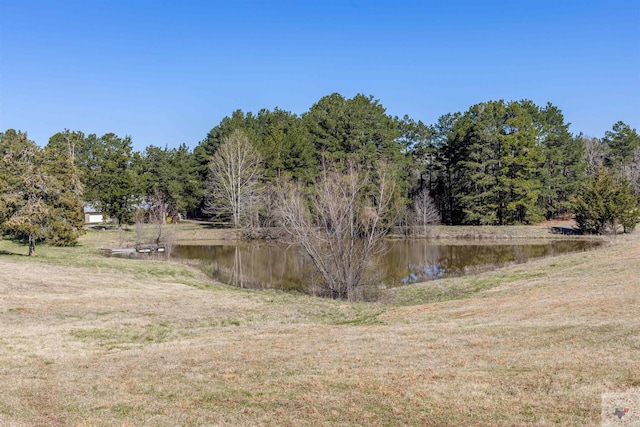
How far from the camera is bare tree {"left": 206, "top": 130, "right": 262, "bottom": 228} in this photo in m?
66.9

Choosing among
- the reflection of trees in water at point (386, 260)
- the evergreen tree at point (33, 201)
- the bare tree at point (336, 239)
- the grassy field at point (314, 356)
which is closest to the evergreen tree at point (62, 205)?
the evergreen tree at point (33, 201)

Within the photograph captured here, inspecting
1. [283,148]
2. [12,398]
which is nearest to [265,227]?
[283,148]

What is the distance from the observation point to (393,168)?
222ft

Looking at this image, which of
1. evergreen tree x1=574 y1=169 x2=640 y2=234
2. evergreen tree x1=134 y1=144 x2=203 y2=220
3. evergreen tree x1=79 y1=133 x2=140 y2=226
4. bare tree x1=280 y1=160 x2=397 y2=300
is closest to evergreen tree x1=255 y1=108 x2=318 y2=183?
evergreen tree x1=134 y1=144 x2=203 y2=220

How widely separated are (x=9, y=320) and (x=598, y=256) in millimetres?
32770

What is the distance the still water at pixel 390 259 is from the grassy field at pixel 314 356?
9.51 metres

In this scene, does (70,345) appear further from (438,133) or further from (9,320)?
(438,133)

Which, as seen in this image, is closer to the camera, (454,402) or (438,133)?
(454,402)

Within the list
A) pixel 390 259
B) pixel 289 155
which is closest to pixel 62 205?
pixel 390 259

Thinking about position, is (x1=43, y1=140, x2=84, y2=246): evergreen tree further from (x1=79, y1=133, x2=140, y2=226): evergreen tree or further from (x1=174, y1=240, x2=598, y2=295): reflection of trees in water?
(x1=79, y1=133, x2=140, y2=226): evergreen tree

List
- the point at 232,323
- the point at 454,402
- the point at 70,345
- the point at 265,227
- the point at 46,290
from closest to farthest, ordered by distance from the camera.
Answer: the point at 454,402 → the point at 70,345 → the point at 232,323 → the point at 46,290 → the point at 265,227

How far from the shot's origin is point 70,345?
48.2 ft

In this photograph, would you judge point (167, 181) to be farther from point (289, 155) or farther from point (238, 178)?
point (289, 155)

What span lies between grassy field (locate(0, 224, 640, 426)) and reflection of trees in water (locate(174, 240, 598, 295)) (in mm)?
8720
